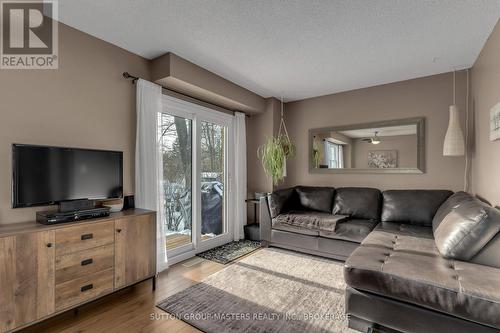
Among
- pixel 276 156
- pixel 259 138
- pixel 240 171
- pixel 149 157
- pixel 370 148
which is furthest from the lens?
pixel 259 138

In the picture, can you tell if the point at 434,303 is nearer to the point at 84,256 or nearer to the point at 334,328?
the point at 334,328

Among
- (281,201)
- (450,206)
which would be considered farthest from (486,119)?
(281,201)

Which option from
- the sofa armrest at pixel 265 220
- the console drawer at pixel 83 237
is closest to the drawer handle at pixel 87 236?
the console drawer at pixel 83 237

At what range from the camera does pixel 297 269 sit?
2865 mm

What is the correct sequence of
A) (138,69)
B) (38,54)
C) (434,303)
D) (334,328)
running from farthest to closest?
(138,69) → (38,54) → (334,328) → (434,303)

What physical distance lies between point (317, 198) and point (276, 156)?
953 millimetres

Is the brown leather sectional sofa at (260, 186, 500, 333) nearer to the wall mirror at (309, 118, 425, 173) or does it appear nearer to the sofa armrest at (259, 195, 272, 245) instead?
the wall mirror at (309, 118, 425, 173)

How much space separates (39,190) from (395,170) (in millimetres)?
4234

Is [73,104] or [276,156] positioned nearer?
[73,104]

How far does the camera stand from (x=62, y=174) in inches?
79.8

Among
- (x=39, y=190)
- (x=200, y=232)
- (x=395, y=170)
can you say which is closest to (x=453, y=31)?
(x=395, y=170)

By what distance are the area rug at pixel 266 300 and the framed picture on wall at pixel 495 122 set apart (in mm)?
1962

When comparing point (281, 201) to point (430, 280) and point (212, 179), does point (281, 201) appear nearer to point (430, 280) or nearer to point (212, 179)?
point (212, 179)

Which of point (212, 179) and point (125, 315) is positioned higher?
point (212, 179)
